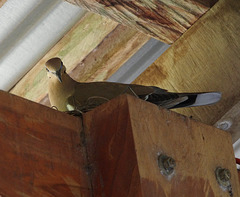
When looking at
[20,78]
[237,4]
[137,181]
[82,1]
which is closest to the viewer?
[137,181]

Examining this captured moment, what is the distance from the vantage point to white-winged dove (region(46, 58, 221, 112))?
2.35m

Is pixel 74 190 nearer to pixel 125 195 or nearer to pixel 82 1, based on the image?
pixel 125 195

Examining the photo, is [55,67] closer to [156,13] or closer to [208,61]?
[156,13]

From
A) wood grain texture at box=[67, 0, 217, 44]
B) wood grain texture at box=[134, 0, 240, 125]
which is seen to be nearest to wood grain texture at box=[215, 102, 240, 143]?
wood grain texture at box=[134, 0, 240, 125]

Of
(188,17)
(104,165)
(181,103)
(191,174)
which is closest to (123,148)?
(104,165)

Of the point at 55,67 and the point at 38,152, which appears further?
the point at 55,67

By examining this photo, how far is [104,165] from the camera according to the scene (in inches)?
64.4

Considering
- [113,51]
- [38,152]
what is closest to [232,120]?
[113,51]

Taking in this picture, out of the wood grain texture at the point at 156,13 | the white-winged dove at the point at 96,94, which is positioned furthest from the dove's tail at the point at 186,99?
the wood grain texture at the point at 156,13

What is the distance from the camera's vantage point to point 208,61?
2.50 m

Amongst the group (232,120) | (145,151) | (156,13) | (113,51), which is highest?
(113,51)

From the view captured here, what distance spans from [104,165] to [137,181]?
132mm

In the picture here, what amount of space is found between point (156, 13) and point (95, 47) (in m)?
0.46

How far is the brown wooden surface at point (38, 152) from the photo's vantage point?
1.49m
